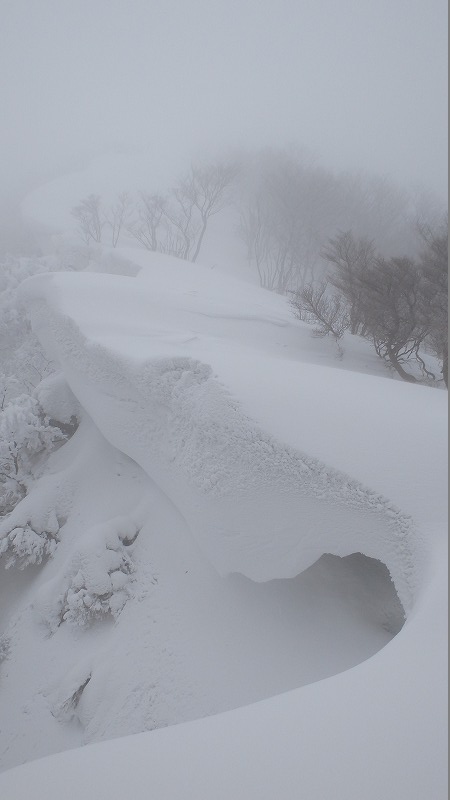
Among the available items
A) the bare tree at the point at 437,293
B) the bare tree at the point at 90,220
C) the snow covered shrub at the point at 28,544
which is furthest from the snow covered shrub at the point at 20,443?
the bare tree at the point at 90,220

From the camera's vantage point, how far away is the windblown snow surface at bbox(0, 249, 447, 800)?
2662 millimetres

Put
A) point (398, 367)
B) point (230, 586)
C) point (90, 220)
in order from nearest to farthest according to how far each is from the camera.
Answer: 1. point (230, 586)
2. point (398, 367)
3. point (90, 220)

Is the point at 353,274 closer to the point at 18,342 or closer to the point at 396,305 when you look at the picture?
the point at 396,305

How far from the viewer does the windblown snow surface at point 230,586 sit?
105 inches

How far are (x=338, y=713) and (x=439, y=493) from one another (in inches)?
110

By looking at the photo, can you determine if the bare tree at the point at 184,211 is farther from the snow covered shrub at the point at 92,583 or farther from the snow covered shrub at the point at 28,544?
the snow covered shrub at the point at 92,583

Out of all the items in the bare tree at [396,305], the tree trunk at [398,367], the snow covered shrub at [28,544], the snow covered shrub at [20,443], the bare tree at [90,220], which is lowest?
the snow covered shrub at [28,544]

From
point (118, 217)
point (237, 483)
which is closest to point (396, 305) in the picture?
point (237, 483)

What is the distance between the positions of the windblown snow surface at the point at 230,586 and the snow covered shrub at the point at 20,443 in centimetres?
108

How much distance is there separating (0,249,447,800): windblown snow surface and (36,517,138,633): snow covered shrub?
0.04 metres

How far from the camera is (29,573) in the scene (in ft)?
28.5

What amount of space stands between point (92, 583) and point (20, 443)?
462cm

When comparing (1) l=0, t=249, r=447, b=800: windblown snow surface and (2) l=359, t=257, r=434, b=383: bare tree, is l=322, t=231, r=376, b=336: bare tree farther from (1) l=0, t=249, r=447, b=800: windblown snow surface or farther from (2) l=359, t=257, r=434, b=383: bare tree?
(1) l=0, t=249, r=447, b=800: windblown snow surface

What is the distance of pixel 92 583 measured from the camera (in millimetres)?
7164
